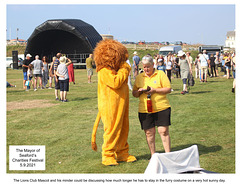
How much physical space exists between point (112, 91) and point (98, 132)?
3143 mm

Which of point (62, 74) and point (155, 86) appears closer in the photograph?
point (155, 86)

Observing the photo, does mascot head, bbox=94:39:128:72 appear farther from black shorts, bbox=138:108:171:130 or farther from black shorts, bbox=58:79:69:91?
black shorts, bbox=58:79:69:91

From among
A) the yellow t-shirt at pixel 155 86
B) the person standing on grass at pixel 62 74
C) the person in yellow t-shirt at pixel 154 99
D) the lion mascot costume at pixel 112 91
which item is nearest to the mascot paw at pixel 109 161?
the lion mascot costume at pixel 112 91

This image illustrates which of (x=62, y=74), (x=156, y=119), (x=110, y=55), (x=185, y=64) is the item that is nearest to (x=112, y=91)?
(x=110, y=55)

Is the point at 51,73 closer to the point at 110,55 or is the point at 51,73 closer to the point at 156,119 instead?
the point at 110,55

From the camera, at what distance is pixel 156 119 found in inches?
241

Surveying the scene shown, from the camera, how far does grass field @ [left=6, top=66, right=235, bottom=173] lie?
6.32m

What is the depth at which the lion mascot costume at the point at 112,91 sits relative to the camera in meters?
5.91

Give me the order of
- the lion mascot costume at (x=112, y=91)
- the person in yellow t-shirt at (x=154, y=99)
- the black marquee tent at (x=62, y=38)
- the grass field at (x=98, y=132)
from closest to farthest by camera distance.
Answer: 1. the lion mascot costume at (x=112, y=91)
2. the person in yellow t-shirt at (x=154, y=99)
3. the grass field at (x=98, y=132)
4. the black marquee tent at (x=62, y=38)

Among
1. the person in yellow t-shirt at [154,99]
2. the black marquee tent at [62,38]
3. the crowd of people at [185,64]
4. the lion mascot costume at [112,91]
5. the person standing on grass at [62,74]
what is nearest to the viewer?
the lion mascot costume at [112,91]

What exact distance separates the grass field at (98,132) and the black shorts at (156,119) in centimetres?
72
